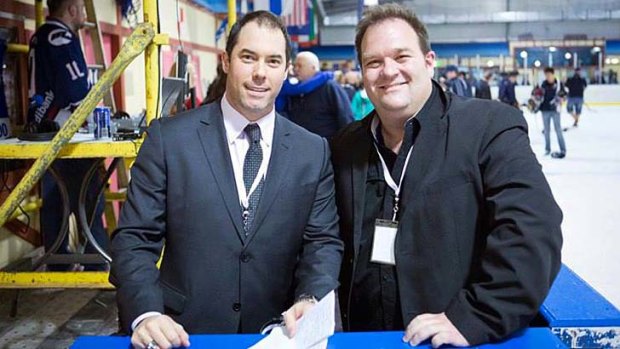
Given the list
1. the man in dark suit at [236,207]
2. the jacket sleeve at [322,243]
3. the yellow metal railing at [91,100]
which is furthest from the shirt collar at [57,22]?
the jacket sleeve at [322,243]

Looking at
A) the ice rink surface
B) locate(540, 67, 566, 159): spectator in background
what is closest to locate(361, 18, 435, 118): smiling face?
the ice rink surface

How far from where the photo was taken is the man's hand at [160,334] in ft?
4.77

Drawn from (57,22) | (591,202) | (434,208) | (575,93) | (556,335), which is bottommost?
(591,202)

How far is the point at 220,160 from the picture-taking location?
1843mm

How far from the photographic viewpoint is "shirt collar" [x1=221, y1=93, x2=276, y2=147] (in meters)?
1.89

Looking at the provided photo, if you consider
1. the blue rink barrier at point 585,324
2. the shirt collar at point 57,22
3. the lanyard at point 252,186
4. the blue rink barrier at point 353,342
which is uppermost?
the shirt collar at point 57,22

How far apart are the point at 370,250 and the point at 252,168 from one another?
40cm

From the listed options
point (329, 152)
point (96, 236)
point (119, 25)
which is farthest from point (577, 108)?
point (329, 152)

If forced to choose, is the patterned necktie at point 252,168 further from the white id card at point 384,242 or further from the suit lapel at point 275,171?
the white id card at point 384,242

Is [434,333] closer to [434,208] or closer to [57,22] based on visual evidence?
[434,208]

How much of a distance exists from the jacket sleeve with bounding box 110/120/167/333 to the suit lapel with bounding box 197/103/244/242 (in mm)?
124

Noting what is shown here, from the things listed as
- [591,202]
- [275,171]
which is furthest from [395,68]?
[591,202]

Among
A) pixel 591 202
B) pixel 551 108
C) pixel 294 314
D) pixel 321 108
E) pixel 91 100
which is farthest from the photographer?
pixel 551 108

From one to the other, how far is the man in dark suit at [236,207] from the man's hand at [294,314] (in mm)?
26
